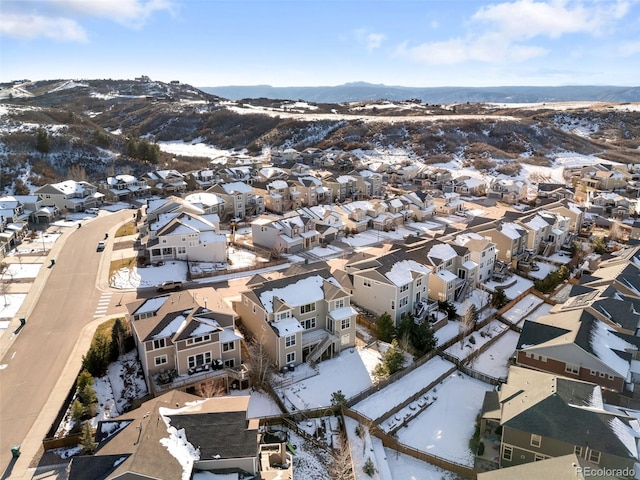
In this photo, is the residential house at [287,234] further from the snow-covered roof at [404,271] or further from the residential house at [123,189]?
the residential house at [123,189]

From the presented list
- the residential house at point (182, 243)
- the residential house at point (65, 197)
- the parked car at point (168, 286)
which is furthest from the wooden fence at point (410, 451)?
the residential house at point (65, 197)

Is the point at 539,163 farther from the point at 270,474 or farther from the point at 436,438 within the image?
the point at 270,474

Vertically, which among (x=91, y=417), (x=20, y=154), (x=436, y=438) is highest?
(x=20, y=154)

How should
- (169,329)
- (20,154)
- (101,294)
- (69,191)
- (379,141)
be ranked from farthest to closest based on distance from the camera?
(379,141)
(20,154)
(69,191)
(101,294)
(169,329)

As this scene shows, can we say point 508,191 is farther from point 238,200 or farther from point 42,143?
point 42,143

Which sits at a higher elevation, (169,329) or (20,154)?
(20,154)

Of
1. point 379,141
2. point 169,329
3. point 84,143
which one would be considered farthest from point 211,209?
point 379,141

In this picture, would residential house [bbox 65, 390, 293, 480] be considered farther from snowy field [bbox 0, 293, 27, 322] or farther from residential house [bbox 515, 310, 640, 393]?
snowy field [bbox 0, 293, 27, 322]
